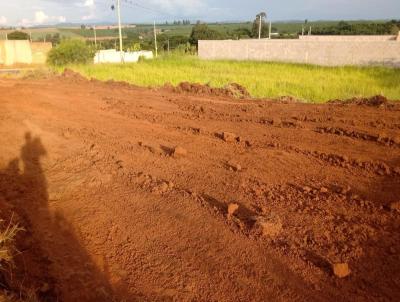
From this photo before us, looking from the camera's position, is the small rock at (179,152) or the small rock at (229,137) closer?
the small rock at (179,152)

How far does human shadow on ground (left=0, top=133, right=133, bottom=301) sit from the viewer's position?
10.8 feet

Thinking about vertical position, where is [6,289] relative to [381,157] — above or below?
below

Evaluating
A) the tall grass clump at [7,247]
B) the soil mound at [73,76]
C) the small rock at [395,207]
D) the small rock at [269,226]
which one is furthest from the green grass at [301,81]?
the tall grass clump at [7,247]

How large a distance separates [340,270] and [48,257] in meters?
2.61

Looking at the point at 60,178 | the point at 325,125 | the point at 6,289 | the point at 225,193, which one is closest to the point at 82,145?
the point at 60,178

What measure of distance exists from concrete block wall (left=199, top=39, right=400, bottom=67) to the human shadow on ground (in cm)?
2177

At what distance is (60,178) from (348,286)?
3.93m

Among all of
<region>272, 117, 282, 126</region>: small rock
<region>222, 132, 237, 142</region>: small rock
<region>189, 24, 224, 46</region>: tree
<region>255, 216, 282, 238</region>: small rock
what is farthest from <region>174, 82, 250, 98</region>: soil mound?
<region>189, 24, 224, 46</region>: tree

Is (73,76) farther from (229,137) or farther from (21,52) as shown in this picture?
(21,52)

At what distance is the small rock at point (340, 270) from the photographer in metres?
3.19

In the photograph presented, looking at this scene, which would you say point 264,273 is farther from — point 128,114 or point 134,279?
point 128,114

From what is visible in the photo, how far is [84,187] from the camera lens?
5207mm

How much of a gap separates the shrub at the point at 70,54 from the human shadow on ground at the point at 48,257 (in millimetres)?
24041

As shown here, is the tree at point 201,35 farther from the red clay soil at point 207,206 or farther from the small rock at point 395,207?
the small rock at point 395,207
